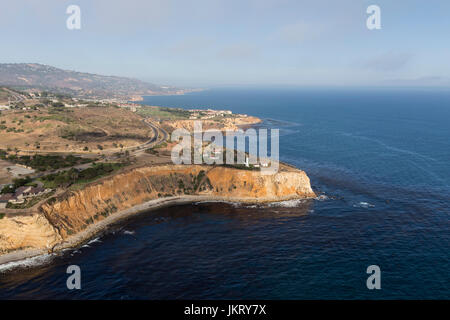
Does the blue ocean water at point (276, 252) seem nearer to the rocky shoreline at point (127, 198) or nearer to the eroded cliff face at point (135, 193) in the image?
the rocky shoreline at point (127, 198)

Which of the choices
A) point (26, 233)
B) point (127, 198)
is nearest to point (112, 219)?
point (127, 198)

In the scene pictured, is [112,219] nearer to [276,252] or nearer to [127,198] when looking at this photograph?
[127,198]

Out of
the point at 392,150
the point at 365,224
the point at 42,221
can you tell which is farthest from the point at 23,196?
the point at 392,150

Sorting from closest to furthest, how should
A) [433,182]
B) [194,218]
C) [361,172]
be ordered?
[194,218] < [433,182] < [361,172]

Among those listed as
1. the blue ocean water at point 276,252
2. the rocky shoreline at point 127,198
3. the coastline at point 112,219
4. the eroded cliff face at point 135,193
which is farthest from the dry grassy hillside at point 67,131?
the blue ocean water at point 276,252

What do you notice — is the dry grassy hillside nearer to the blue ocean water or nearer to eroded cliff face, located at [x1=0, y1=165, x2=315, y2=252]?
eroded cliff face, located at [x1=0, y1=165, x2=315, y2=252]

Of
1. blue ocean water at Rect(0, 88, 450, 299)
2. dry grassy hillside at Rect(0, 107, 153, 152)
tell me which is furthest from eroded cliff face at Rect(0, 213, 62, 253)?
dry grassy hillside at Rect(0, 107, 153, 152)
